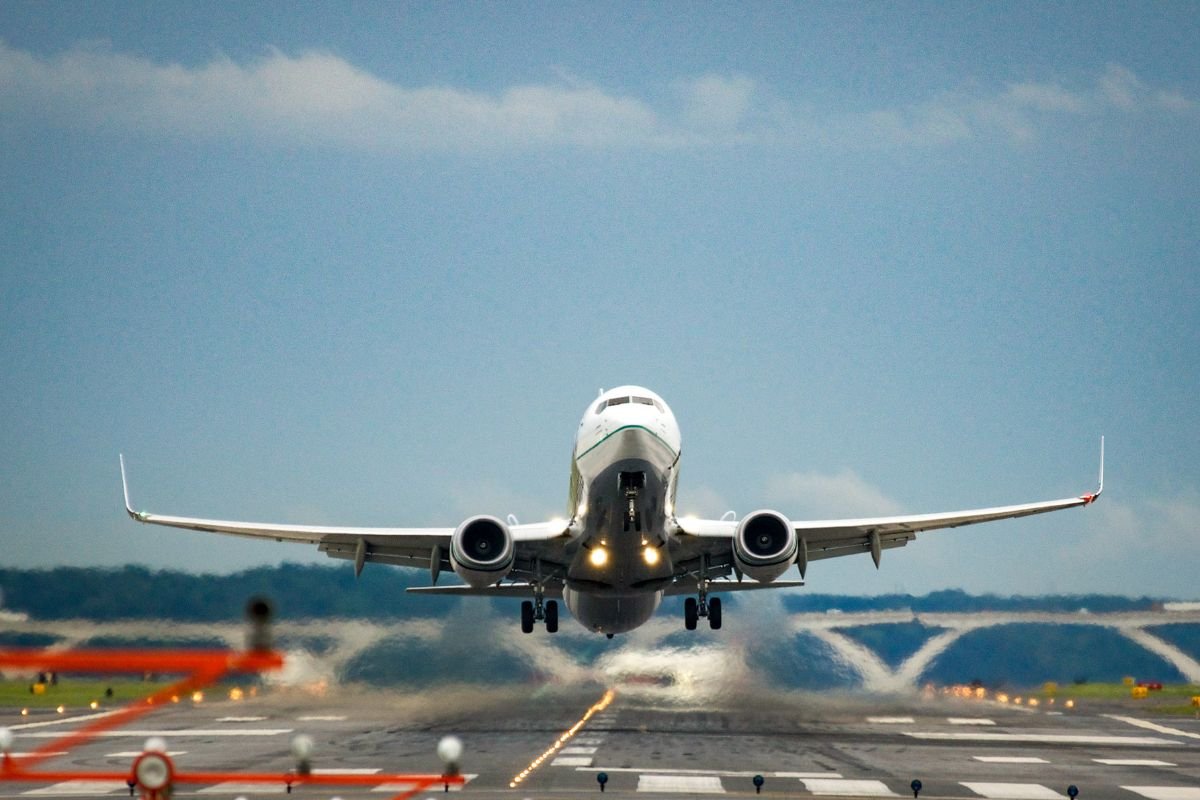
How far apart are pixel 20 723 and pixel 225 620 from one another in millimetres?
12342

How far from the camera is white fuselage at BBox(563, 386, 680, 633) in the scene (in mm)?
30109

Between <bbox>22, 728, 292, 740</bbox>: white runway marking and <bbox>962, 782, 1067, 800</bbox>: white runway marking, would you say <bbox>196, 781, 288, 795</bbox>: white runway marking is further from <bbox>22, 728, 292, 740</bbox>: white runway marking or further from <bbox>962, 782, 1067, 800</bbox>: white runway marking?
<bbox>962, 782, 1067, 800</bbox>: white runway marking

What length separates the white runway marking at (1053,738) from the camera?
140 ft

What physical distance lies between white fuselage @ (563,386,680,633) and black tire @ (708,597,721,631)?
4.20 metres

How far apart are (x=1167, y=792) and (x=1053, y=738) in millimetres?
14036

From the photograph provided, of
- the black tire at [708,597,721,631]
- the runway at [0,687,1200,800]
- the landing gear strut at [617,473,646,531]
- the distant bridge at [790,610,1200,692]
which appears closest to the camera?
the runway at [0,687,1200,800]

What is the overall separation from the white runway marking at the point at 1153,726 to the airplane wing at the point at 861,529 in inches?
576

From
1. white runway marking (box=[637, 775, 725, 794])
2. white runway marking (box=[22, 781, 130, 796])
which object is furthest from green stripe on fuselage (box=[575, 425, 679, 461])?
white runway marking (box=[22, 781, 130, 796])

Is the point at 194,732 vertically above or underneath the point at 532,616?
underneath

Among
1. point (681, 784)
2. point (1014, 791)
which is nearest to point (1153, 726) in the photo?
point (1014, 791)

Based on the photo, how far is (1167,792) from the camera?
2991 centimetres

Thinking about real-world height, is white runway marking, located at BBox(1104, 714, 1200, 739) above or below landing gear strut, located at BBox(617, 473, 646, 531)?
below

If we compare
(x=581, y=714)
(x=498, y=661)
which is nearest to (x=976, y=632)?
(x=581, y=714)

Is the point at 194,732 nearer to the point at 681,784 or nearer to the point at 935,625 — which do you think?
the point at 681,784
